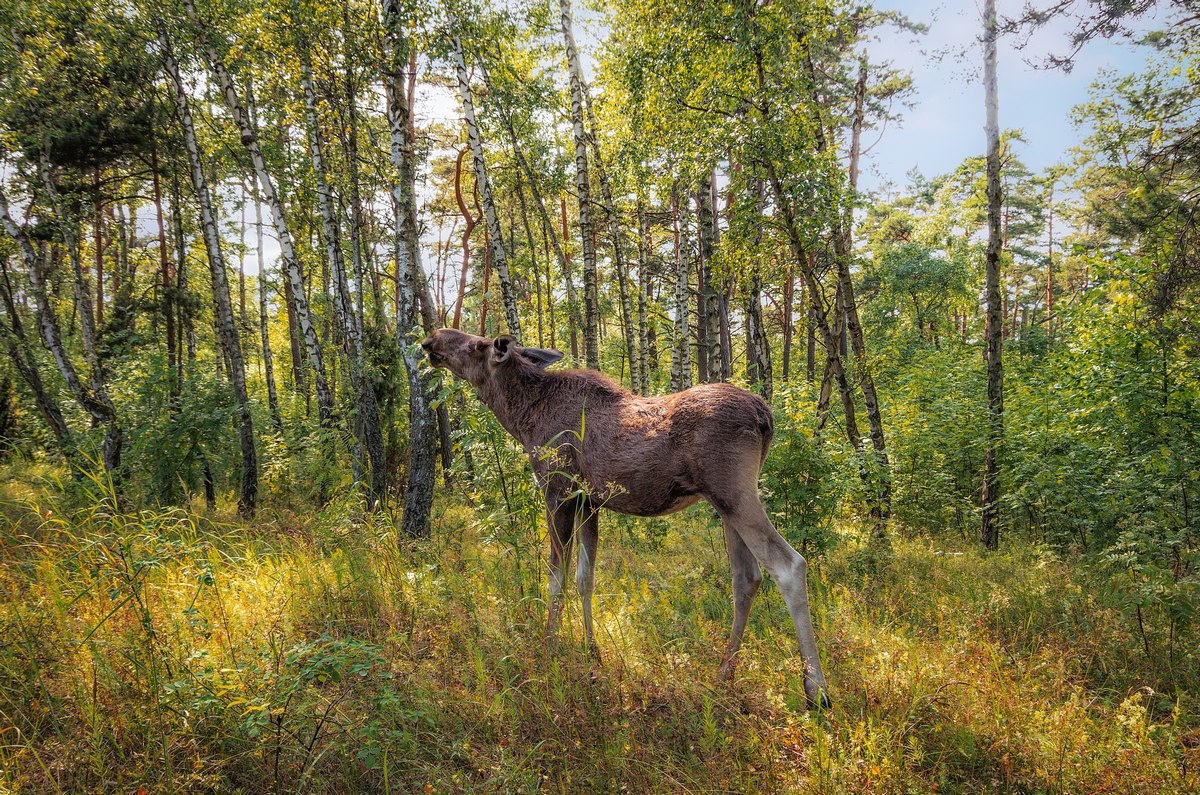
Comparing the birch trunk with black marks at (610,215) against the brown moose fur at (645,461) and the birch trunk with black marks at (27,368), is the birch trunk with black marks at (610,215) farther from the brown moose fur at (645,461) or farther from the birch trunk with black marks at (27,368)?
the birch trunk with black marks at (27,368)

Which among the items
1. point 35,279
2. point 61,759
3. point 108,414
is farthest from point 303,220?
point 61,759

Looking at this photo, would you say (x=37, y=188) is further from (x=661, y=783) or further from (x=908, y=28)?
(x=908, y=28)

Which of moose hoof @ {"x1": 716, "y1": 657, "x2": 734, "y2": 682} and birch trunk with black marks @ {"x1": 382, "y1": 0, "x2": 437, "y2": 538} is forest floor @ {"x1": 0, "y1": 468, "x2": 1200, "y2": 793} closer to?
moose hoof @ {"x1": 716, "y1": 657, "x2": 734, "y2": 682}

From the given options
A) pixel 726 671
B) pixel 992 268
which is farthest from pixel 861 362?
pixel 726 671

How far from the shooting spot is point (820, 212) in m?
6.72

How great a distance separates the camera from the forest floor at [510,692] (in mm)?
2273

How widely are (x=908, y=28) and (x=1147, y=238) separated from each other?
12877mm

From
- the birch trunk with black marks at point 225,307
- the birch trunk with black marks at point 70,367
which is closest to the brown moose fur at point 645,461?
the birch trunk with black marks at point 70,367

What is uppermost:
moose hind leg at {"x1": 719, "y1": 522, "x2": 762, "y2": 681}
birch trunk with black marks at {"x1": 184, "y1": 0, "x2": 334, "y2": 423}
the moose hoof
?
birch trunk with black marks at {"x1": 184, "y1": 0, "x2": 334, "y2": 423}

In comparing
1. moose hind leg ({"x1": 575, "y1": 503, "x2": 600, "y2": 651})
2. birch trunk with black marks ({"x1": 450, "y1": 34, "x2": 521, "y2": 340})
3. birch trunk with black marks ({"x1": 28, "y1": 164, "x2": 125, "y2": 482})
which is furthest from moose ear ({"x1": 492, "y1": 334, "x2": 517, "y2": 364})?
birch trunk with black marks ({"x1": 28, "y1": 164, "x2": 125, "y2": 482})

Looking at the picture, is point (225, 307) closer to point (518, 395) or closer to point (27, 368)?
point (27, 368)

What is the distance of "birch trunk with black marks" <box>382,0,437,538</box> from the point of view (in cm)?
610

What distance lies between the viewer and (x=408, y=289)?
6305mm

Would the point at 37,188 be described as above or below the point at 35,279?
above
